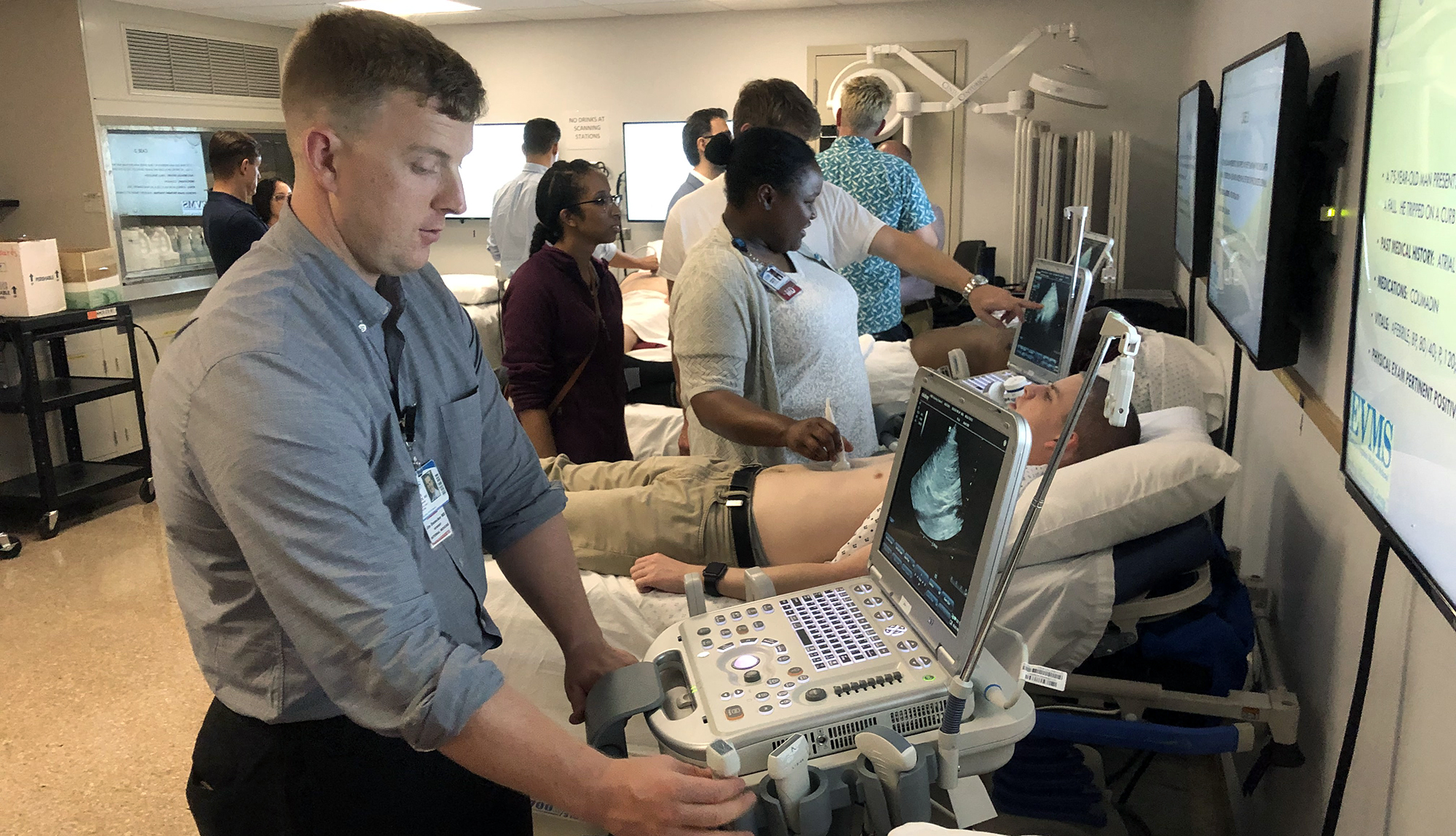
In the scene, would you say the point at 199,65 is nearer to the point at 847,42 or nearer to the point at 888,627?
the point at 847,42

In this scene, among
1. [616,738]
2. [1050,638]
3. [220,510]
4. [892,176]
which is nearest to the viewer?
[220,510]

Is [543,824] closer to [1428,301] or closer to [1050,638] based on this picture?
[1050,638]

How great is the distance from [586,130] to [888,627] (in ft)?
19.8

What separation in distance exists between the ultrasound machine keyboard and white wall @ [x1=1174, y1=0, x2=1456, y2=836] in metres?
0.62

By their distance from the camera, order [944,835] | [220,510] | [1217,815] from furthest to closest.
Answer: [1217,815], [220,510], [944,835]

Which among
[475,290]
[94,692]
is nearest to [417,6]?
[475,290]

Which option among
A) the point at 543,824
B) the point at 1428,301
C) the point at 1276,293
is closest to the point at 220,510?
the point at 1428,301

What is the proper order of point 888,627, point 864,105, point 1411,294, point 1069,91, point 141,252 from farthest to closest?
point 141,252 → point 1069,91 → point 864,105 → point 888,627 → point 1411,294

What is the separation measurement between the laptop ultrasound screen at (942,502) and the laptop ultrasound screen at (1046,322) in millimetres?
1451

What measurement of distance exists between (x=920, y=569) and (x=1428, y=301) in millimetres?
599

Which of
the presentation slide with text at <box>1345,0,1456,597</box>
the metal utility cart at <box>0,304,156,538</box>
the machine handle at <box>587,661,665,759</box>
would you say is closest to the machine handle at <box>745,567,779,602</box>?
the machine handle at <box>587,661,665,759</box>

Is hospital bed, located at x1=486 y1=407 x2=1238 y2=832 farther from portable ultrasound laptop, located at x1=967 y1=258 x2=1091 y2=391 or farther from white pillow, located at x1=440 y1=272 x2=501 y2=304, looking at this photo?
white pillow, located at x1=440 y1=272 x2=501 y2=304

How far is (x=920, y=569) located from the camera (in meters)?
1.25

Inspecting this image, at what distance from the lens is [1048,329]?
9.15 feet
